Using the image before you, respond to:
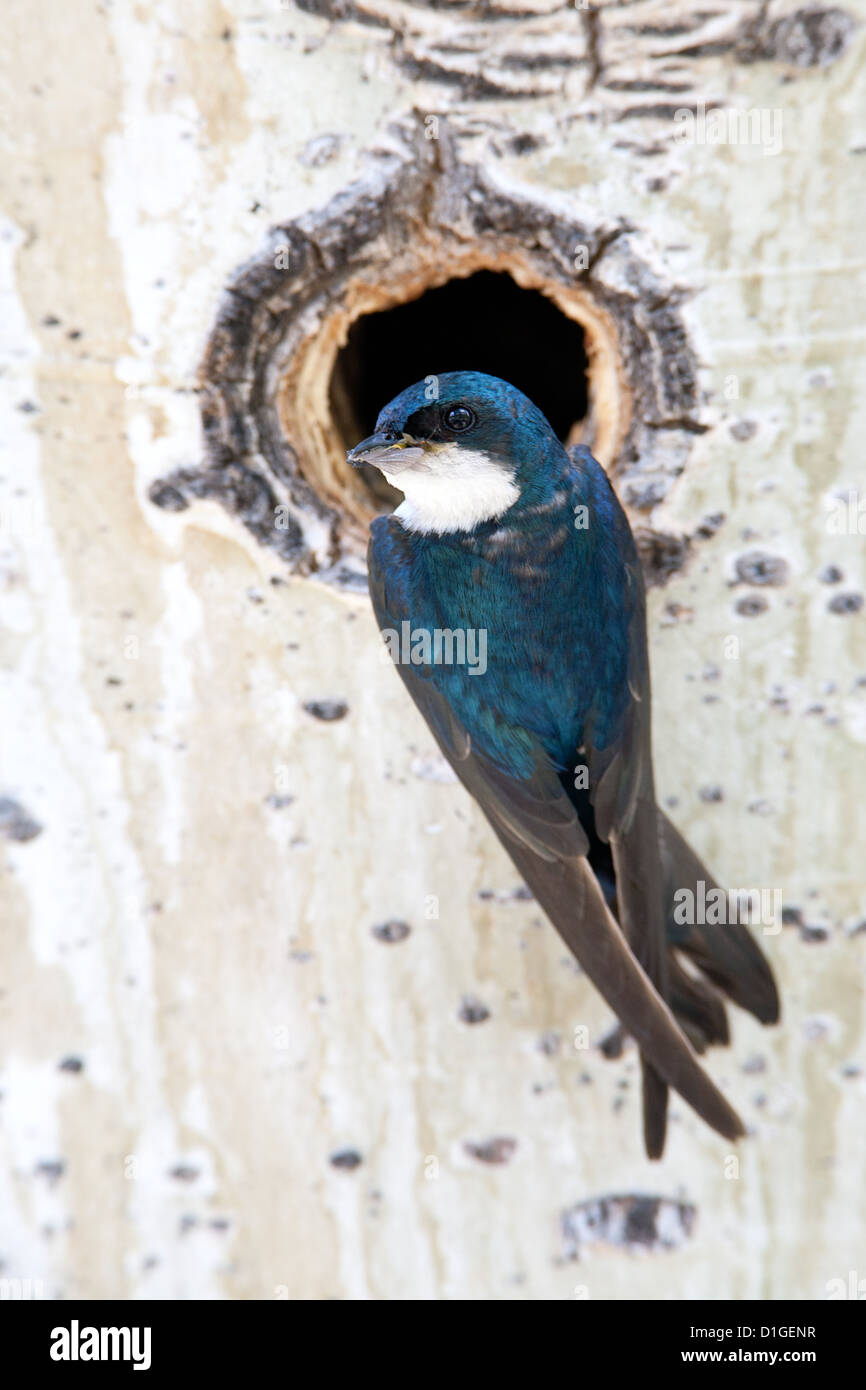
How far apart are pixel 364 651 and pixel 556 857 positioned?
0.84 feet

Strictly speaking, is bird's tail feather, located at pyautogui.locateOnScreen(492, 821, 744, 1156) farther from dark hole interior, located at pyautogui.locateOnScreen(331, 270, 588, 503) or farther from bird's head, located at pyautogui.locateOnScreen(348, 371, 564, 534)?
dark hole interior, located at pyautogui.locateOnScreen(331, 270, 588, 503)

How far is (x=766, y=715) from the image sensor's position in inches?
34.9

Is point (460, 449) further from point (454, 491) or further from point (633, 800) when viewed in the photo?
Result: point (633, 800)

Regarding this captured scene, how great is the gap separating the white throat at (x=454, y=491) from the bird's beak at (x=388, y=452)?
0.04 feet

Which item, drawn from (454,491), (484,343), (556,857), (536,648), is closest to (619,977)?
(556,857)

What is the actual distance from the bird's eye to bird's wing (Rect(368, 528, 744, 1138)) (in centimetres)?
12

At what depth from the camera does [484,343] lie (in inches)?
61.2

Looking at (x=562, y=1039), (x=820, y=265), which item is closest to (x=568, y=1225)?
(x=562, y=1039)

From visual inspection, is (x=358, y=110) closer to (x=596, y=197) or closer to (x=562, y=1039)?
(x=596, y=197)

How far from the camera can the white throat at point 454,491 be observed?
814 millimetres

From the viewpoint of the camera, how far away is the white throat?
2.67ft

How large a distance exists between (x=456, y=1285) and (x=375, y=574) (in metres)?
0.77

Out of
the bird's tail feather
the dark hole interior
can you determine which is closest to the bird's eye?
the bird's tail feather

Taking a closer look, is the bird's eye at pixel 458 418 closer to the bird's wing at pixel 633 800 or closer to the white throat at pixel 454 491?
the white throat at pixel 454 491
